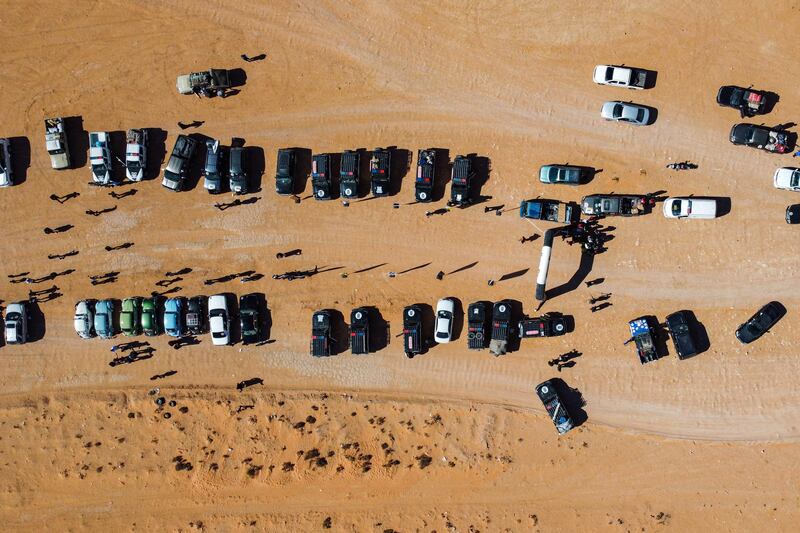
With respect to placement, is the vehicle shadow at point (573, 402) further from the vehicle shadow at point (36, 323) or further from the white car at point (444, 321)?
the vehicle shadow at point (36, 323)

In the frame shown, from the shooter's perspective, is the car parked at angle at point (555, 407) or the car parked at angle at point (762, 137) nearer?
the car parked at angle at point (762, 137)

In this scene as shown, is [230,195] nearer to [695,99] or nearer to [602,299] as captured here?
[602,299]

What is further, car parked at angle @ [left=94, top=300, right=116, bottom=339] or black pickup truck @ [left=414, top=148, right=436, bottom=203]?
car parked at angle @ [left=94, top=300, right=116, bottom=339]

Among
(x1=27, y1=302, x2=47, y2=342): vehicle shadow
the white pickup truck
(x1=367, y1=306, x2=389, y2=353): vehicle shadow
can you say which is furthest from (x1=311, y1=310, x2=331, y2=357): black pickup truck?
the white pickup truck

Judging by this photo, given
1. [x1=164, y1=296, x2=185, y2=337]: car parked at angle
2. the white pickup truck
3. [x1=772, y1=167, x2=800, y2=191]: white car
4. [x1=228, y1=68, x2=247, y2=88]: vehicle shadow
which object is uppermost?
the white pickup truck

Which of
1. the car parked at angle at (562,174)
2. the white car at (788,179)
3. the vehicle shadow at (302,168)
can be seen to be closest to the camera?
the white car at (788,179)

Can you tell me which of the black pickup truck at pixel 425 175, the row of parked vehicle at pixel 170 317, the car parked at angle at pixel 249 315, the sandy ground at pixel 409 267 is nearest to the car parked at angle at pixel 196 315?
the row of parked vehicle at pixel 170 317

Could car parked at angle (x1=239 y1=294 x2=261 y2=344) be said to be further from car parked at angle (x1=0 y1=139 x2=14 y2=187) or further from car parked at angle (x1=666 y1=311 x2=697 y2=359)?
car parked at angle (x1=666 y1=311 x2=697 y2=359)

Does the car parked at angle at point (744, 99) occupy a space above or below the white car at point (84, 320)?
above
